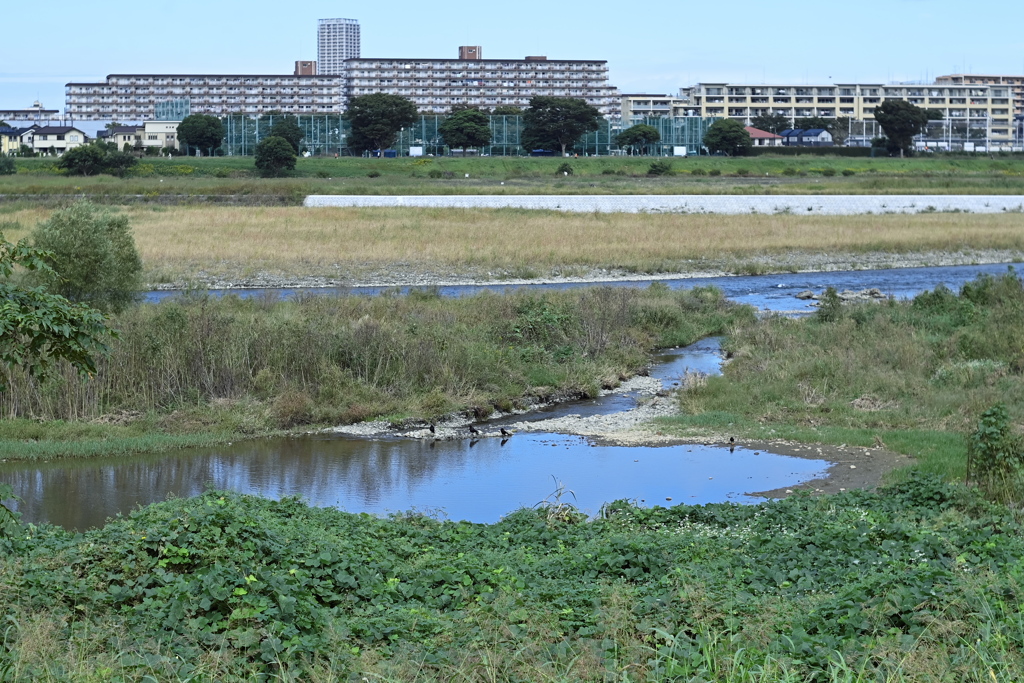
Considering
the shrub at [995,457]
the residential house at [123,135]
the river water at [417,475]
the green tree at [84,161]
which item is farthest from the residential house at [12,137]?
the shrub at [995,457]

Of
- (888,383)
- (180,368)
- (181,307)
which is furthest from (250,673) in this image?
(181,307)

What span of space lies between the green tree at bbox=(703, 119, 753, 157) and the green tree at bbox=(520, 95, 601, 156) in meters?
14.1

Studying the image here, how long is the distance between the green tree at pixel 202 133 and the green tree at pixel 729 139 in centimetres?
5618

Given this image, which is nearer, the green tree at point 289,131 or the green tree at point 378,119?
the green tree at point 378,119

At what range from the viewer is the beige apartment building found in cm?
18838

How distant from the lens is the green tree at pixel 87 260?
76.1ft

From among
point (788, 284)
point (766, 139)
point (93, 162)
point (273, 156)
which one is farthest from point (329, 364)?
point (766, 139)

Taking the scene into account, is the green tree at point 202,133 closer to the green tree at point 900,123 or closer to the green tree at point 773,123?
the green tree at point 900,123

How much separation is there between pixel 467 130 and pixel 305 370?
4053 inches

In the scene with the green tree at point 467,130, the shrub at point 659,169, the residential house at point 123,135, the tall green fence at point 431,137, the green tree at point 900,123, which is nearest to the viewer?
the shrub at point 659,169

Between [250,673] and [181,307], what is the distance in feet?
54.8

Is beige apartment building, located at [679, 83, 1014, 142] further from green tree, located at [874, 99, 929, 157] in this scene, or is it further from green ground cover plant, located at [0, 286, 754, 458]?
green ground cover plant, located at [0, 286, 754, 458]

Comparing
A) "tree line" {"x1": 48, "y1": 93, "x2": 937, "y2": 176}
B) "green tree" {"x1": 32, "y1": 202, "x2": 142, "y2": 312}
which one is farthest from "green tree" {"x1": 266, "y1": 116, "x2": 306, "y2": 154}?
"green tree" {"x1": 32, "y1": 202, "x2": 142, "y2": 312}

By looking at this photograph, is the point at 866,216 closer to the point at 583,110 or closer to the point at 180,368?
the point at 180,368
